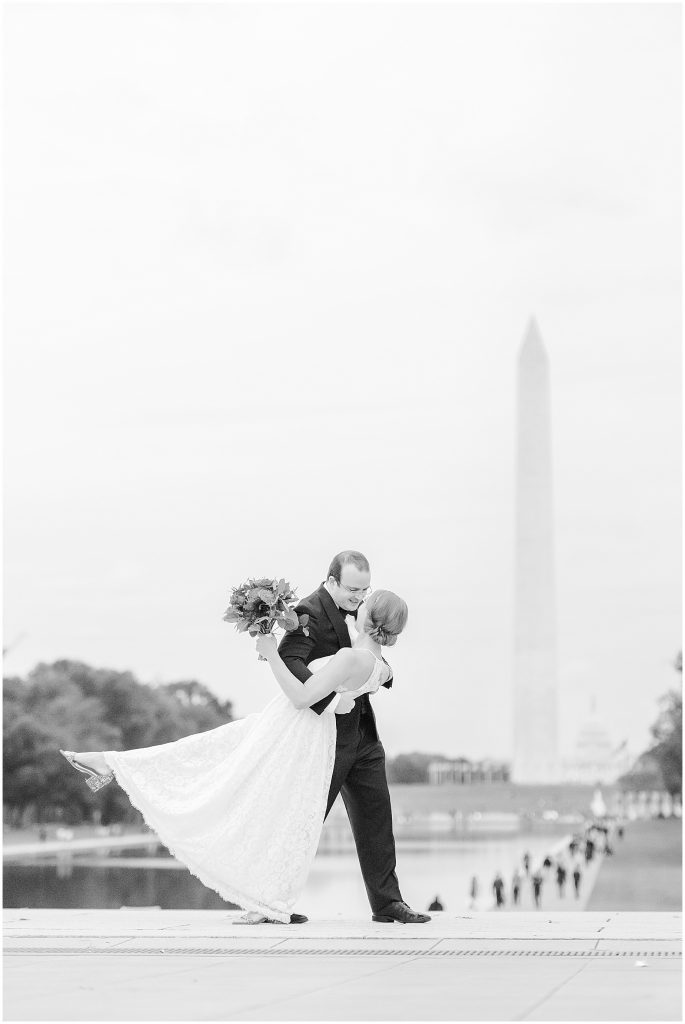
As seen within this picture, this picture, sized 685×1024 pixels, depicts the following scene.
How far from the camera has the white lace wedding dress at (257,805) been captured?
1025 centimetres

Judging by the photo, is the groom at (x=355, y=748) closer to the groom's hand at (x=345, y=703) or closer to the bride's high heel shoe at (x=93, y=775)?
the groom's hand at (x=345, y=703)

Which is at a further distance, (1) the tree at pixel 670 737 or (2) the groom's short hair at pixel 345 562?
(1) the tree at pixel 670 737

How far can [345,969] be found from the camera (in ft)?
25.9

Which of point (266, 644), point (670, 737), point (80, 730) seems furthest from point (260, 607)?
point (80, 730)

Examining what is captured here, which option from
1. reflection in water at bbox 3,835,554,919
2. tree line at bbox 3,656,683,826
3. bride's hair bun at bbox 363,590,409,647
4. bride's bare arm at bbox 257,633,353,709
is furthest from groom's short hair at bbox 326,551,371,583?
tree line at bbox 3,656,683,826

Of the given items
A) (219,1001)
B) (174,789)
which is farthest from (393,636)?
(219,1001)

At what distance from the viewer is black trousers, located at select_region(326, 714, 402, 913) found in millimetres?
10383

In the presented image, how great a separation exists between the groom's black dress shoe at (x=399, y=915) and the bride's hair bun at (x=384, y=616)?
5.30 feet

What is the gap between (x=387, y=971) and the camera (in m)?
7.83

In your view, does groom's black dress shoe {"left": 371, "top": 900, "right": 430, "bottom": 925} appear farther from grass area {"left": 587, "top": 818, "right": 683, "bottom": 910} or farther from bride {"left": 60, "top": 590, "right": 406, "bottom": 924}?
grass area {"left": 587, "top": 818, "right": 683, "bottom": 910}

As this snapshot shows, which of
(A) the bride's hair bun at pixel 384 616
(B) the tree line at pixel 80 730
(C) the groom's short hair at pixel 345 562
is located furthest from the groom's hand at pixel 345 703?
(B) the tree line at pixel 80 730

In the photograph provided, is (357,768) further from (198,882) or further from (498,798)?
(498,798)

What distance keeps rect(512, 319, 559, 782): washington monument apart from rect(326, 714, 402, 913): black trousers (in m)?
80.0

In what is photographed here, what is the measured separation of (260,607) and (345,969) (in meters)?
2.70
